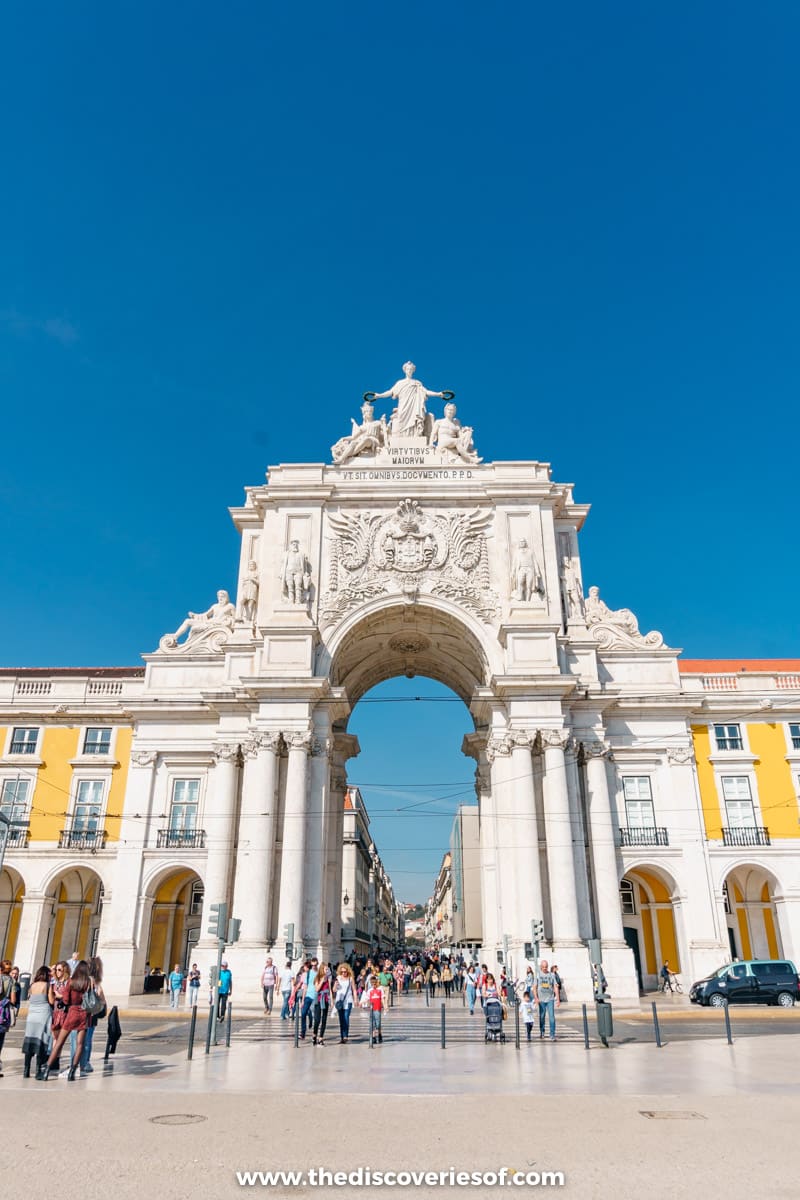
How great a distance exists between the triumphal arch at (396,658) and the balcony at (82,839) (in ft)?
5.08

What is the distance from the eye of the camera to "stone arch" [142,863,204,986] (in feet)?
120

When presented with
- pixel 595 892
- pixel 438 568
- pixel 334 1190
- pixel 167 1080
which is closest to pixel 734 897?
pixel 595 892

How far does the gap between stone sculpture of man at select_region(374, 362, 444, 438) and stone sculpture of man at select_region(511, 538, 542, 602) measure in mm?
8460

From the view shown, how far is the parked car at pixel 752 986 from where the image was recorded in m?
28.2

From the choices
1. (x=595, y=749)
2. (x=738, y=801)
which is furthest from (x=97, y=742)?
(x=738, y=801)

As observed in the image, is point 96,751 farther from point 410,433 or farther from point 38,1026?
point 38,1026

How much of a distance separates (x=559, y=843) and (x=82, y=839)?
20.0 meters

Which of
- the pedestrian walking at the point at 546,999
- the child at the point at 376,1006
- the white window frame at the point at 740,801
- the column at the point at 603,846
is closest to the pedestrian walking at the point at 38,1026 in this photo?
the child at the point at 376,1006

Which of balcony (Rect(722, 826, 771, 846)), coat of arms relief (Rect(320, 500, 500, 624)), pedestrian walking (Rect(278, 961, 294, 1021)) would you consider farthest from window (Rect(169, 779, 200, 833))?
balcony (Rect(722, 826, 771, 846))

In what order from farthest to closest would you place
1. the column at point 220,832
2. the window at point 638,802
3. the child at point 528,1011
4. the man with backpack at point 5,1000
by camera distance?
the window at point 638,802 < the column at point 220,832 < the child at point 528,1011 < the man with backpack at point 5,1000

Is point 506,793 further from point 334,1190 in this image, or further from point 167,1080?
point 334,1190

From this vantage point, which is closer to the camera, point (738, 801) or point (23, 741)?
point (738, 801)

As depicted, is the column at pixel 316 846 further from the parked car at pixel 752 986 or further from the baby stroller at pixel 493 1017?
the parked car at pixel 752 986

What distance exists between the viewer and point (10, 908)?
3675cm
